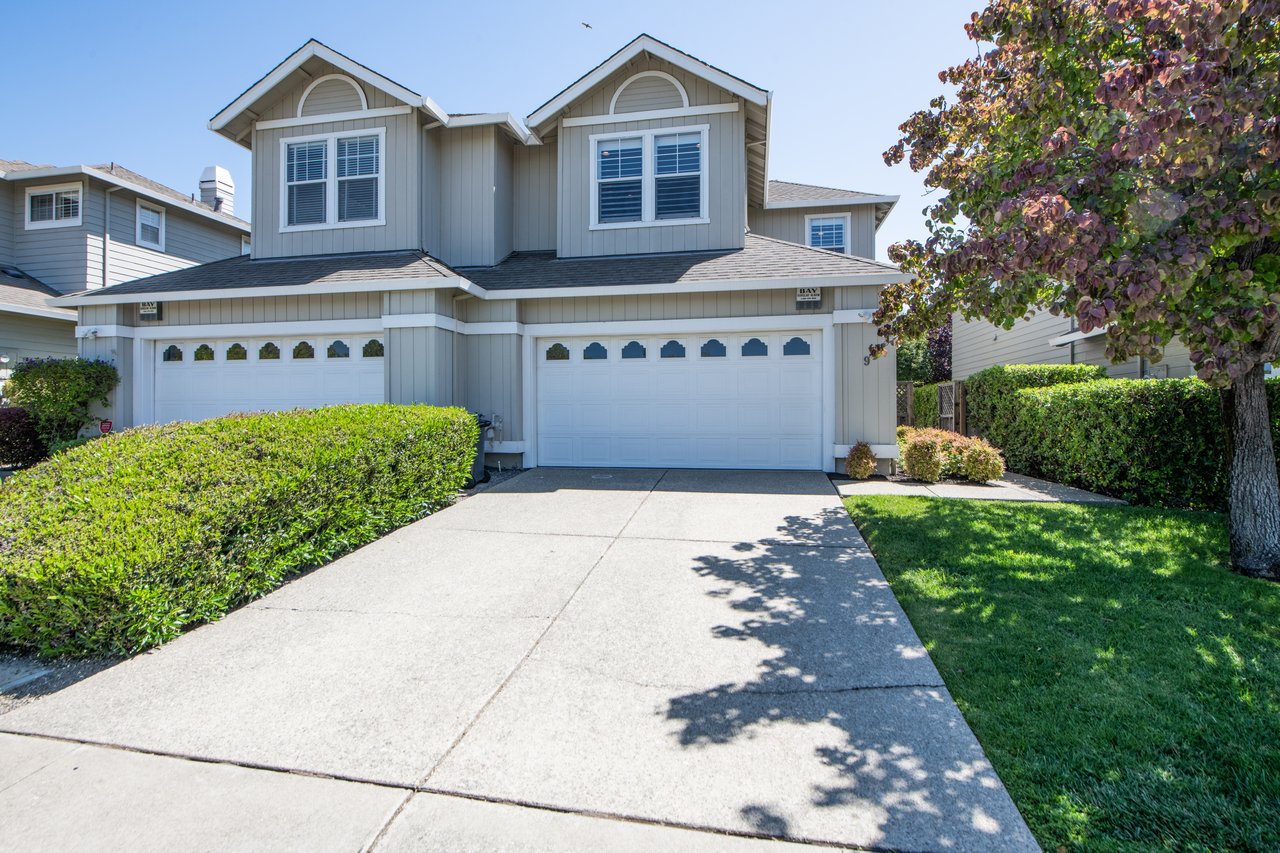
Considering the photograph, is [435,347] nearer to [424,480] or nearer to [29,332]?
[424,480]

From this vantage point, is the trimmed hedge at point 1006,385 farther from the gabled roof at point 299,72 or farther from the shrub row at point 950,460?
the gabled roof at point 299,72

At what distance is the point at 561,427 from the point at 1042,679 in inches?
326

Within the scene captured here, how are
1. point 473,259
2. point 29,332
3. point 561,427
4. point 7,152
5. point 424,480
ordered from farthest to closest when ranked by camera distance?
point 7,152 → point 29,332 → point 473,259 → point 561,427 → point 424,480

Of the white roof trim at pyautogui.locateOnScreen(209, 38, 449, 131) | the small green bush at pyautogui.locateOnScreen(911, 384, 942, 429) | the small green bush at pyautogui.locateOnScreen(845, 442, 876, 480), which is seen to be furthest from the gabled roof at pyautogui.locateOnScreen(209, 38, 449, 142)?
the small green bush at pyautogui.locateOnScreen(911, 384, 942, 429)

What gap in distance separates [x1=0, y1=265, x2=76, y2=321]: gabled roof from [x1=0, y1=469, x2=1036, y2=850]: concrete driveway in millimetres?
13297

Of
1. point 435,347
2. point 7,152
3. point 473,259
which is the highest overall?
point 7,152

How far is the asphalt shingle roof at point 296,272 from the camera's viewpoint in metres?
9.98

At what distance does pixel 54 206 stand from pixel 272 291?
32.5 ft

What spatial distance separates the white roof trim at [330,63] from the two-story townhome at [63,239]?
621 cm

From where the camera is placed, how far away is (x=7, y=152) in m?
15.6

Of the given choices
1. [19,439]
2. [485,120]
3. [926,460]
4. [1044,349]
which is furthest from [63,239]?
[1044,349]

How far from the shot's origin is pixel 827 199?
16.2 meters

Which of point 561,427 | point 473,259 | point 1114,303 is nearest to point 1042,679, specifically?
point 1114,303

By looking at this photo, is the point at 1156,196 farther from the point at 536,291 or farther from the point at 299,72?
the point at 299,72
